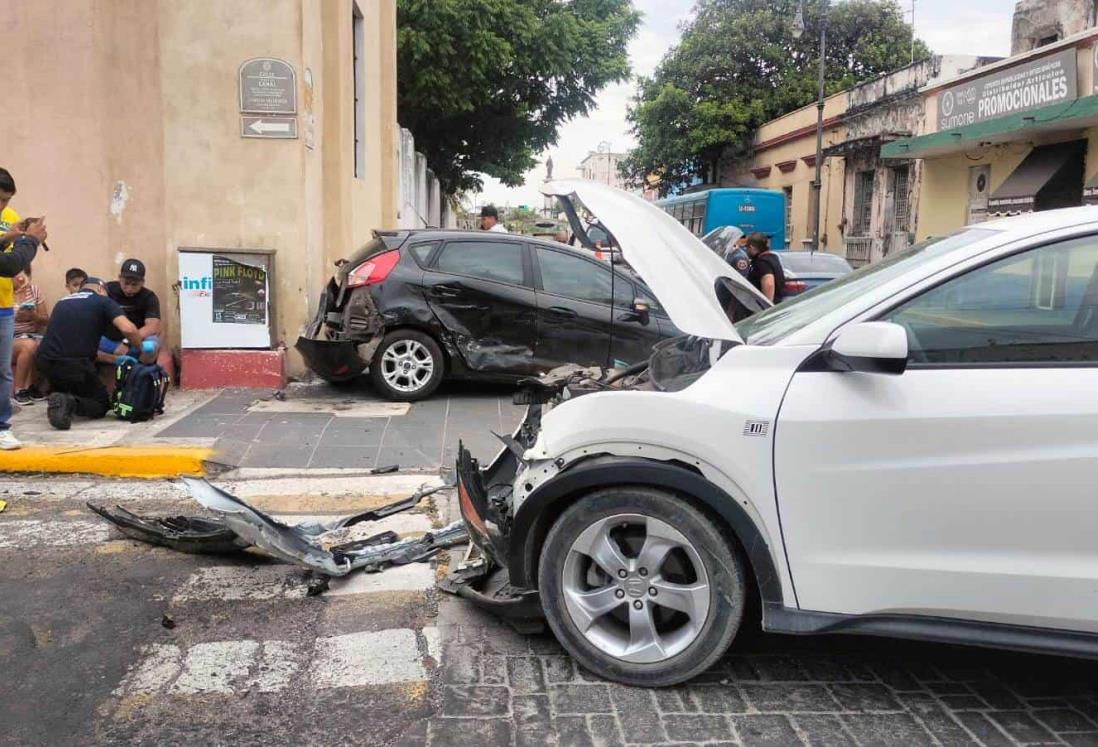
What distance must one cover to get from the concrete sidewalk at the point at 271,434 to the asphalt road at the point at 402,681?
1982 millimetres

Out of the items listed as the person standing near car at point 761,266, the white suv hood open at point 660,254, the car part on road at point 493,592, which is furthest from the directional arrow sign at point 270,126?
the white suv hood open at point 660,254

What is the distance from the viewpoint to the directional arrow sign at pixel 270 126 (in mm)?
8867

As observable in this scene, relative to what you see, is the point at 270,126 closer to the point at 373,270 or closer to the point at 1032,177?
the point at 373,270

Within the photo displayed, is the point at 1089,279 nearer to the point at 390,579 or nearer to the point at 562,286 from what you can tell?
the point at 390,579

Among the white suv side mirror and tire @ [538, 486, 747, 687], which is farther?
tire @ [538, 486, 747, 687]

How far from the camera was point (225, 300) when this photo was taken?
8.72 m

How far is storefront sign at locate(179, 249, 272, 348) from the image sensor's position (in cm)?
866

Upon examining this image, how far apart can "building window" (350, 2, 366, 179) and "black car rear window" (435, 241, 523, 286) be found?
4.54 m

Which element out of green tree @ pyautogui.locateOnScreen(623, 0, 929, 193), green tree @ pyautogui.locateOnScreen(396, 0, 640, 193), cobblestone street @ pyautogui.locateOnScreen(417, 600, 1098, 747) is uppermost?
green tree @ pyautogui.locateOnScreen(623, 0, 929, 193)

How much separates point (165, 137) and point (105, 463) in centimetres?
391

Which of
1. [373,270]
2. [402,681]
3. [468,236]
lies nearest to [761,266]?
[468,236]

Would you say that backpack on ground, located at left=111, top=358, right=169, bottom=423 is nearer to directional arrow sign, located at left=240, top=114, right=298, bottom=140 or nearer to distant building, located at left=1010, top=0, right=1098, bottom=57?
directional arrow sign, located at left=240, top=114, right=298, bottom=140

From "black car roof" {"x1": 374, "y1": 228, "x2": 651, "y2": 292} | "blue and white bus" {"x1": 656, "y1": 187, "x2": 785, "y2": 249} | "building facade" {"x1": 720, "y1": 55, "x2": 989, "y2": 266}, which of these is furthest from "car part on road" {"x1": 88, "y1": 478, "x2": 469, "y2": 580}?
"building facade" {"x1": 720, "y1": 55, "x2": 989, "y2": 266}

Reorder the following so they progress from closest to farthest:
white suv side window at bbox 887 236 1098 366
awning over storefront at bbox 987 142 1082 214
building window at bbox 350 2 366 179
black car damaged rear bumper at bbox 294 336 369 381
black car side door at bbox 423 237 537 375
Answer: white suv side window at bbox 887 236 1098 366
black car damaged rear bumper at bbox 294 336 369 381
black car side door at bbox 423 237 537 375
building window at bbox 350 2 366 179
awning over storefront at bbox 987 142 1082 214
